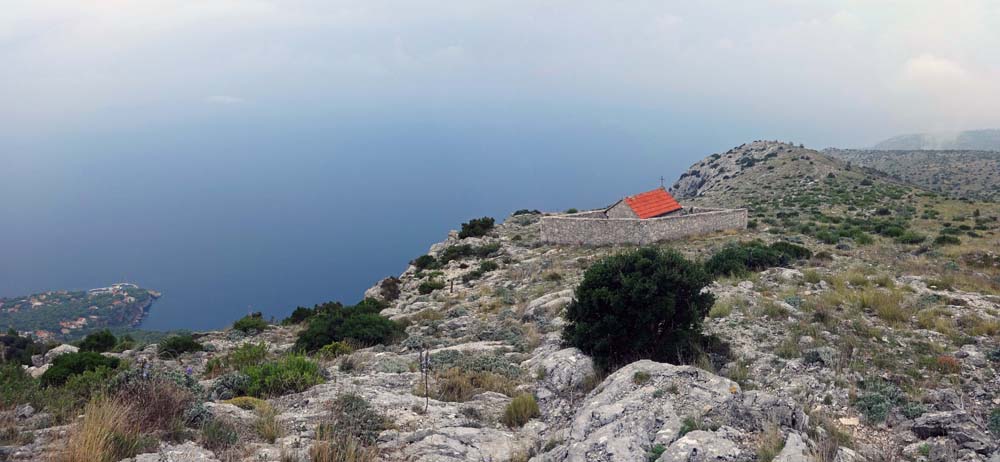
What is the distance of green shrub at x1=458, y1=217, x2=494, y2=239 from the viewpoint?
35.3 metres

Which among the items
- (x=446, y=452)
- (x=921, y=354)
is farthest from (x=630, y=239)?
(x=446, y=452)

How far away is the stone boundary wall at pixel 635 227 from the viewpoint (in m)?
26.7

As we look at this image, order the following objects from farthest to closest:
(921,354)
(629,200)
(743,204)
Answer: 1. (743,204)
2. (629,200)
3. (921,354)

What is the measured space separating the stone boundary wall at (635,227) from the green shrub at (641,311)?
1693 cm

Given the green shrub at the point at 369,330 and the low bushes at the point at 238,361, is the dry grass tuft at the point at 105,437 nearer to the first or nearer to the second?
the low bushes at the point at 238,361

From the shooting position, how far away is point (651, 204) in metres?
29.5

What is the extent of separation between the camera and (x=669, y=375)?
273 inches

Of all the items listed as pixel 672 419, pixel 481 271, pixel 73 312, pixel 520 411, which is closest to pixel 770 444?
pixel 672 419

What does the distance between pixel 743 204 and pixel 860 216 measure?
9.96 meters

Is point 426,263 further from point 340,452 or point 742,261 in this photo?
point 340,452

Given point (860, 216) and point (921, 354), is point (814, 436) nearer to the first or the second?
point (921, 354)

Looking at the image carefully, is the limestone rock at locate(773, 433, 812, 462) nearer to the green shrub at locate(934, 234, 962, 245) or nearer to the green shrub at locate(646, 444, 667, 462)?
the green shrub at locate(646, 444, 667, 462)

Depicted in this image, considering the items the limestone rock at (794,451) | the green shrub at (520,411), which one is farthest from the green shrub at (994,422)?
the green shrub at (520,411)

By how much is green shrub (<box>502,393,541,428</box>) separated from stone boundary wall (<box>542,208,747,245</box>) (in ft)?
66.3
